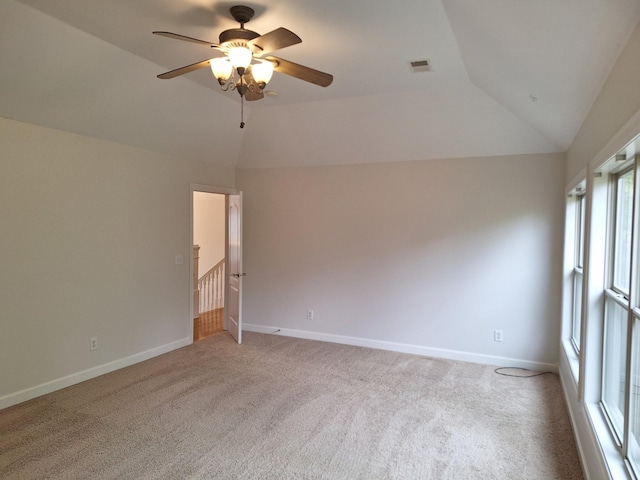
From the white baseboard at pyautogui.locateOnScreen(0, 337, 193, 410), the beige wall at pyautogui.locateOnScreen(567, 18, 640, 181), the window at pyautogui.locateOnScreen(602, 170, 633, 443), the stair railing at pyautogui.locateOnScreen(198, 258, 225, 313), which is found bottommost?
the white baseboard at pyautogui.locateOnScreen(0, 337, 193, 410)

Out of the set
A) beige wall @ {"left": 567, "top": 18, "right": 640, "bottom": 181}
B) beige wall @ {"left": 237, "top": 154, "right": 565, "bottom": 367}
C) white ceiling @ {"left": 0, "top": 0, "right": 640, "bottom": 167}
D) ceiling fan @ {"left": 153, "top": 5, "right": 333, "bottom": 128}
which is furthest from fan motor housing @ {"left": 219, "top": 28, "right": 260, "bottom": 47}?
beige wall @ {"left": 237, "top": 154, "right": 565, "bottom": 367}

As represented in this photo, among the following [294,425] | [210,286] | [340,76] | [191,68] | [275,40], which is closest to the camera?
[275,40]

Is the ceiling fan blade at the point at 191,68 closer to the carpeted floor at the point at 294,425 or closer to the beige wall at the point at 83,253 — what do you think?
the beige wall at the point at 83,253

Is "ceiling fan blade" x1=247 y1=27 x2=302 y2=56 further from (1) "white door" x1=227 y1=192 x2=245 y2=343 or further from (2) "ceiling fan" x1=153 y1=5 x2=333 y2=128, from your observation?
(1) "white door" x1=227 y1=192 x2=245 y2=343

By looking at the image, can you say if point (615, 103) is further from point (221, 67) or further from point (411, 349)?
point (411, 349)

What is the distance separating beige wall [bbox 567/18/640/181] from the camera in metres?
1.58

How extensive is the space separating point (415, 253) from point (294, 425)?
2.65 m

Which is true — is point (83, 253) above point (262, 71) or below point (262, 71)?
below

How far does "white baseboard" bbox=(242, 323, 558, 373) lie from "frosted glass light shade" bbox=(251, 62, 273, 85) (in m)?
3.77

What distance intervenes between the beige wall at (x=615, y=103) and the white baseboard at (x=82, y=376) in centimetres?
466

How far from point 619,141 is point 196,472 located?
2.98m

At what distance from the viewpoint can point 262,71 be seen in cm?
244

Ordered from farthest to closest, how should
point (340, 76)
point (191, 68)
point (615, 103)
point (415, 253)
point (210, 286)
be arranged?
point (210, 286) < point (415, 253) < point (340, 76) < point (191, 68) < point (615, 103)

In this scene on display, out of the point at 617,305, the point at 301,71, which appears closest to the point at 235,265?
the point at 301,71
